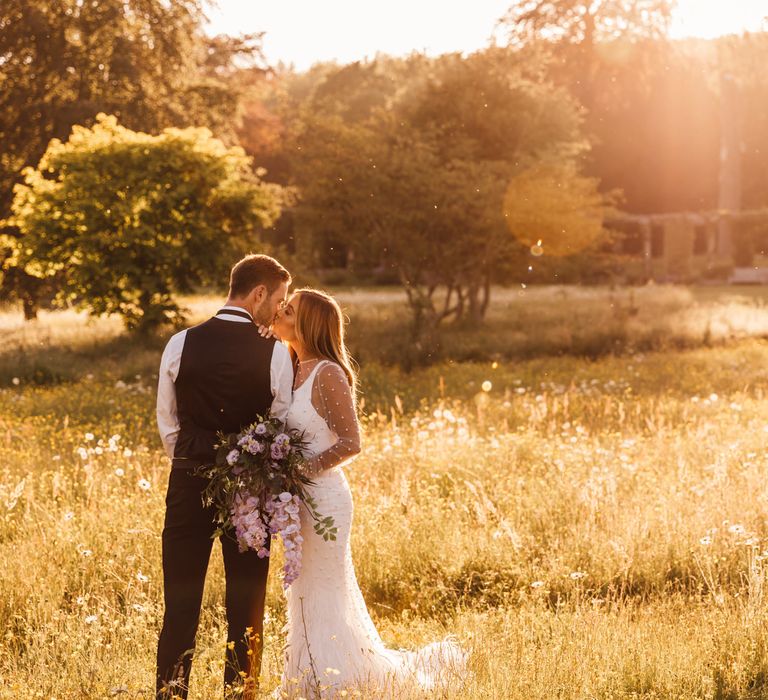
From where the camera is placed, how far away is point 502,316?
25.8m

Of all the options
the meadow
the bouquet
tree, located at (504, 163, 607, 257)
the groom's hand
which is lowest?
the meadow

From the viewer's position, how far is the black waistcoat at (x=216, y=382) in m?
4.16

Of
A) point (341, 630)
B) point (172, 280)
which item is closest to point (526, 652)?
point (341, 630)

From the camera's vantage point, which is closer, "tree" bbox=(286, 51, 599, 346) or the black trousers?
the black trousers

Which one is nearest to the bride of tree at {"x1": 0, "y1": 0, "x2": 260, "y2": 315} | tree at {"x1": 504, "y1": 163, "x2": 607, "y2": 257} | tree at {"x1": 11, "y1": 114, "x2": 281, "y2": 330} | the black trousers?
the black trousers

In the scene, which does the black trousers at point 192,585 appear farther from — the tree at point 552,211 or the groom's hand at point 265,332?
the tree at point 552,211

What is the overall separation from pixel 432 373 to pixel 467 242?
5.77m

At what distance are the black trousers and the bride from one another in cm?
24

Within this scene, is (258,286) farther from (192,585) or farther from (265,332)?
(192,585)

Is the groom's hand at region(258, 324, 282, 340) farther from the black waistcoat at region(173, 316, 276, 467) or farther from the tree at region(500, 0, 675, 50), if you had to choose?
the tree at region(500, 0, 675, 50)

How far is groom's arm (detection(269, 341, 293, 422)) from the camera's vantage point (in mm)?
4277

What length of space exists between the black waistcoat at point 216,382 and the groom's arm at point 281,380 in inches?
1.2

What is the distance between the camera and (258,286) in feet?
14.1

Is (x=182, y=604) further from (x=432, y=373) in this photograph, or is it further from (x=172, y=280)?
(x=172, y=280)
